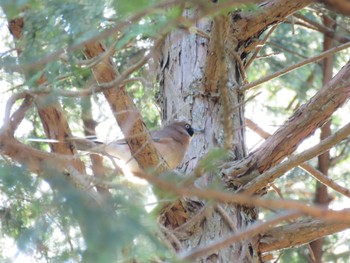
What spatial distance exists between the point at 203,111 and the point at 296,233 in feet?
3.69

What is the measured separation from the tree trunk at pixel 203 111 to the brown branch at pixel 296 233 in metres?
0.13

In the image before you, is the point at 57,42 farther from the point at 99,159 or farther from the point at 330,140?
the point at 330,140

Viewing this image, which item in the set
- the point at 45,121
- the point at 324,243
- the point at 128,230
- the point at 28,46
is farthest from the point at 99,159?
the point at 324,243

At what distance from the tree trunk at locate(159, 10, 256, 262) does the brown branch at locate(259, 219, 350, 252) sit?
13cm

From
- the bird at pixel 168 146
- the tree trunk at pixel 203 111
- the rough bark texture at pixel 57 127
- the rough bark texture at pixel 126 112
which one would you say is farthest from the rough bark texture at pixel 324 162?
the rough bark texture at pixel 57 127

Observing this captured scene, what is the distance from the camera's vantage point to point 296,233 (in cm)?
483

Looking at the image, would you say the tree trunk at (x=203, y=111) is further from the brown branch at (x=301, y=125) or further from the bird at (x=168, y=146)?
the bird at (x=168, y=146)

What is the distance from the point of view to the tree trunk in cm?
479

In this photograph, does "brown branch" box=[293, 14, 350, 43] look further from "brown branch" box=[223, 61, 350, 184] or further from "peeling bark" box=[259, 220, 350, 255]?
"peeling bark" box=[259, 220, 350, 255]

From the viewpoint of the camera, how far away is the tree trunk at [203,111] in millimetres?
4793

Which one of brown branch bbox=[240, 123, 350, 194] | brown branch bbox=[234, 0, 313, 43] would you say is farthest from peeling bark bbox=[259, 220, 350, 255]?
brown branch bbox=[234, 0, 313, 43]

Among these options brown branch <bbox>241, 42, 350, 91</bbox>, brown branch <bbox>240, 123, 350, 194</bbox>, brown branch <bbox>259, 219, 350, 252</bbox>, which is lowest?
brown branch <bbox>259, 219, 350, 252</bbox>

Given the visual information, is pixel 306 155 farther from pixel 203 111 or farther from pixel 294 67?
pixel 203 111

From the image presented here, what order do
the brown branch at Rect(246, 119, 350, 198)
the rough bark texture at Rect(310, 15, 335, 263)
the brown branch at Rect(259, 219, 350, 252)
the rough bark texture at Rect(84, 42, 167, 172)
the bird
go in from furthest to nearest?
the rough bark texture at Rect(310, 15, 335, 263) < the bird < the brown branch at Rect(246, 119, 350, 198) < the brown branch at Rect(259, 219, 350, 252) < the rough bark texture at Rect(84, 42, 167, 172)
